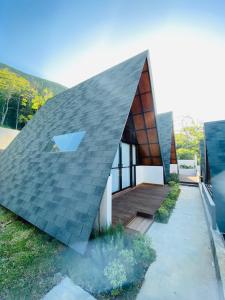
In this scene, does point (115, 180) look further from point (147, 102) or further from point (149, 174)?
point (149, 174)

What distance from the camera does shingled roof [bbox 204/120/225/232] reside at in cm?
406

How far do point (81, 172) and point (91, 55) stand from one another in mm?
6549

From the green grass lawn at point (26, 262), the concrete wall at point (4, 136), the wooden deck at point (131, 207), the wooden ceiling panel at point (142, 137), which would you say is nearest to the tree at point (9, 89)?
the concrete wall at point (4, 136)

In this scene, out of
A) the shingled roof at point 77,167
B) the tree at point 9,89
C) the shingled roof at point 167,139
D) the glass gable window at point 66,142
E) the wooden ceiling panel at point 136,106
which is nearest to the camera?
the shingled roof at point 77,167

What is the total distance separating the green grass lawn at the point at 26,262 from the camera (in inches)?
82.3

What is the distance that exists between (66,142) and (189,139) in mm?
24016

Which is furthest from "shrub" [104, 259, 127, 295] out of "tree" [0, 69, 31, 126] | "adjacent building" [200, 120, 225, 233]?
"tree" [0, 69, 31, 126]

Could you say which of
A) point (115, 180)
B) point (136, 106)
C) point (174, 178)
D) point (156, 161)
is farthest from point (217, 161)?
point (174, 178)

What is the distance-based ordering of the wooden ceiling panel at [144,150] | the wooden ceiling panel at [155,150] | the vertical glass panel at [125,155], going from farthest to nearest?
1. the wooden ceiling panel at [144,150]
2. the wooden ceiling panel at [155,150]
3. the vertical glass panel at [125,155]

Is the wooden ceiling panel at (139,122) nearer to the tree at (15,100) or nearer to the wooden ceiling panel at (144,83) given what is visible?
the wooden ceiling panel at (144,83)

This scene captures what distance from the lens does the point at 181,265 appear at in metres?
2.84

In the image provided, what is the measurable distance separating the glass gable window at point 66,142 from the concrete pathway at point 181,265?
353cm

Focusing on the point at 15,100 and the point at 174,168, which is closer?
the point at 174,168

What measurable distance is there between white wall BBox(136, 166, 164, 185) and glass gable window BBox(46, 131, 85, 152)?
5835 mm
